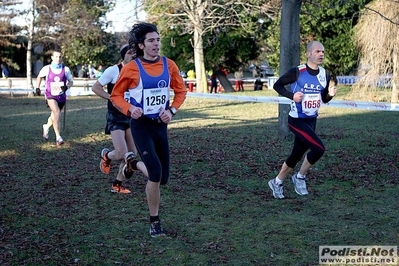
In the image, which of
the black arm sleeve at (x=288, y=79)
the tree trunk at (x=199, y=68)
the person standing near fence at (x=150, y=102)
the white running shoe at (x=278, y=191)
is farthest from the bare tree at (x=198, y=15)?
the person standing near fence at (x=150, y=102)

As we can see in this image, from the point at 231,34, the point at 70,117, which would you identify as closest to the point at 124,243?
the point at 70,117

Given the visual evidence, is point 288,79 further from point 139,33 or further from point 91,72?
point 91,72

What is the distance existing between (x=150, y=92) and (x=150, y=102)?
11cm

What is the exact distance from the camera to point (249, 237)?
588cm

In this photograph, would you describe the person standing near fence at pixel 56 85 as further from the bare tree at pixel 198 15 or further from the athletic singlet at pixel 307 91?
the bare tree at pixel 198 15

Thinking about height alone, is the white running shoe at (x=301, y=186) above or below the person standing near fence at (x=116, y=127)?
below

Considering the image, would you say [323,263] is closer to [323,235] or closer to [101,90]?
[323,235]

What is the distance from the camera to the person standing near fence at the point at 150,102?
585 centimetres

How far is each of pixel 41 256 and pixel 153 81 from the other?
2.07 meters

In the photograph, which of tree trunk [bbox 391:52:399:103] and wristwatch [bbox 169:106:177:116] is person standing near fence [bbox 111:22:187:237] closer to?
wristwatch [bbox 169:106:177:116]

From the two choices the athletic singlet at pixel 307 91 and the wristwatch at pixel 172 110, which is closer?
the wristwatch at pixel 172 110

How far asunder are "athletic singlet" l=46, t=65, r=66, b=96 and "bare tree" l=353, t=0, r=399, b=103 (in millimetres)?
13050

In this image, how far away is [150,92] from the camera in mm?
5898

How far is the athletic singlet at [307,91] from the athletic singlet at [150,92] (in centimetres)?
216
